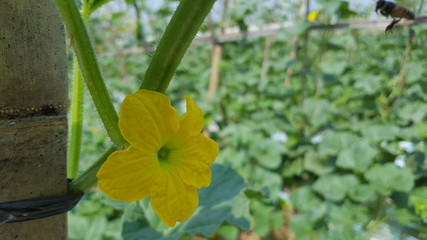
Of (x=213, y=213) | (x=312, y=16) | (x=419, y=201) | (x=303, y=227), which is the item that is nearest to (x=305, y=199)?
(x=303, y=227)

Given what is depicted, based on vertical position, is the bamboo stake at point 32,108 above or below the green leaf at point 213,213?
above

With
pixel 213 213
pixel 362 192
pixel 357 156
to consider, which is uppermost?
pixel 213 213

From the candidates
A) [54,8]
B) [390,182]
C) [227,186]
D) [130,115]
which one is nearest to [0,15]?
[54,8]

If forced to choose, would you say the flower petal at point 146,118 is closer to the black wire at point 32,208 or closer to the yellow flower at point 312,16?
the black wire at point 32,208

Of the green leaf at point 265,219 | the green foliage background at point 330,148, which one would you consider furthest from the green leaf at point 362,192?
the green leaf at point 265,219

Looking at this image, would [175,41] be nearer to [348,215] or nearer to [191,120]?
[191,120]

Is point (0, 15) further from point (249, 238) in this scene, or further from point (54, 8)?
point (249, 238)

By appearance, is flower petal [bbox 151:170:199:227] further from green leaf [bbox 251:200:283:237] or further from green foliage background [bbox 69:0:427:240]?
green leaf [bbox 251:200:283:237]
